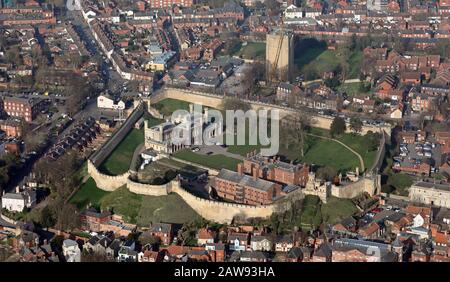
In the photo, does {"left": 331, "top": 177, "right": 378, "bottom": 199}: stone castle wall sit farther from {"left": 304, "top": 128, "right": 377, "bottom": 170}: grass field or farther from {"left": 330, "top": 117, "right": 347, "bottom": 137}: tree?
{"left": 330, "top": 117, "right": 347, "bottom": 137}: tree

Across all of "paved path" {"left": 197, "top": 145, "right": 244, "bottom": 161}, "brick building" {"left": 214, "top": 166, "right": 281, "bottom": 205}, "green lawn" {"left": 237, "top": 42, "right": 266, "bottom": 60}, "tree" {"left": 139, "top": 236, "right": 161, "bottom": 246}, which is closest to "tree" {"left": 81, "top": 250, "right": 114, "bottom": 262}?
"tree" {"left": 139, "top": 236, "right": 161, "bottom": 246}

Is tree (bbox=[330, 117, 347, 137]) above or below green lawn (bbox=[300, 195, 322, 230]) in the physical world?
above

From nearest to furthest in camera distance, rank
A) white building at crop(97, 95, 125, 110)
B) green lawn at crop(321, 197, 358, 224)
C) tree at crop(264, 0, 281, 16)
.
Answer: green lawn at crop(321, 197, 358, 224) → white building at crop(97, 95, 125, 110) → tree at crop(264, 0, 281, 16)

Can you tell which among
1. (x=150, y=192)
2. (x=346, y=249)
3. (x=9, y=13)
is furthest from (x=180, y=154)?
(x=9, y=13)
